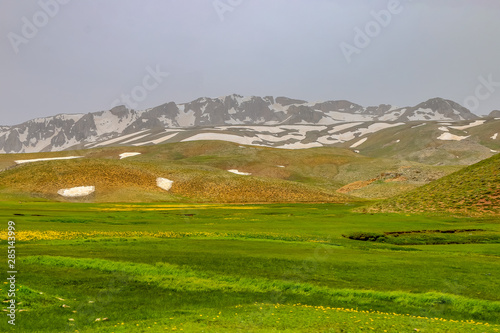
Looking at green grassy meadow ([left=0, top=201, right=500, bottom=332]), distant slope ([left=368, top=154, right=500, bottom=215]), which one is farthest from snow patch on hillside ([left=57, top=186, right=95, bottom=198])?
green grassy meadow ([left=0, top=201, right=500, bottom=332])

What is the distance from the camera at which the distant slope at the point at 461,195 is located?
79.8 metres

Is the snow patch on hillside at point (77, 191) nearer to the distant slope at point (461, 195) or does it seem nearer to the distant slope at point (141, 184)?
the distant slope at point (141, 184)

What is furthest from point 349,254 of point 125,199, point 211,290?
point 125,199

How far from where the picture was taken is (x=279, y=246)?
4119cm

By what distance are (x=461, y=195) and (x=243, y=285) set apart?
7269cm

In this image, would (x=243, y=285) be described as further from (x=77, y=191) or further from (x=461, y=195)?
(x=77, y=191)

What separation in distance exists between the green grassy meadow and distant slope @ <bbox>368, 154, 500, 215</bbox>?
38.0m

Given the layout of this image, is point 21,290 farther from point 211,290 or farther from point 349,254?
point 349,254

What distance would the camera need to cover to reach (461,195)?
8544 centimetres

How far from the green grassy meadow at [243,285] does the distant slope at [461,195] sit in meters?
38.0

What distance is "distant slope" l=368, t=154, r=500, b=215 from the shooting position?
79.8m

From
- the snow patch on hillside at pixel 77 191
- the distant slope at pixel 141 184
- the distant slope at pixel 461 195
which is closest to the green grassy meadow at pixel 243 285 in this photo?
the distant slope at pixel 461 195

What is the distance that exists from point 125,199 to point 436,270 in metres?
102

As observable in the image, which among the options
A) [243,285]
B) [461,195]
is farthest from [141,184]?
[243,285]
